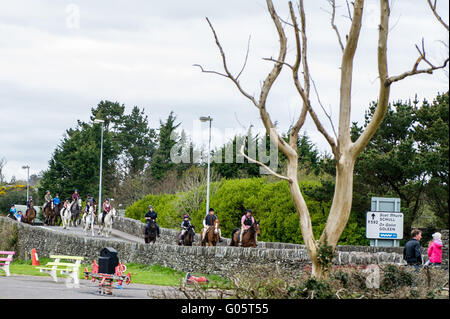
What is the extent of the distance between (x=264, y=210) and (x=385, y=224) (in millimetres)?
19723

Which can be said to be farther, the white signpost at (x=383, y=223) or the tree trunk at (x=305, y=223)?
the white signpost at (x=383, y=223)

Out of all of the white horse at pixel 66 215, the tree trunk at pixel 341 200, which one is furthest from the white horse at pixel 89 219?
the tree trunk at pixel 341 200

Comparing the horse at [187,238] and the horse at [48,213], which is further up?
the horse at [48,213]

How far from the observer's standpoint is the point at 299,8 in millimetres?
13641

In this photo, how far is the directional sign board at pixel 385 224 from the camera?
24.2 m

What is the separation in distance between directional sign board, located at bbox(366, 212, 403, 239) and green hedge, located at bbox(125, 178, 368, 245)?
11.2 m

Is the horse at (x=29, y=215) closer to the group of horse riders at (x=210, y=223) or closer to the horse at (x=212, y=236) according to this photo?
the group of horse riders at (x=210, y=223)

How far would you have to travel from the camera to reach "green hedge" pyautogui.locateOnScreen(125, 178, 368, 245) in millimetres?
37781

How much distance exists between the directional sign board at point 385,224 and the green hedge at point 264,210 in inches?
440

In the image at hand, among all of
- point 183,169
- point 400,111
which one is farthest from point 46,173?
point 400,111

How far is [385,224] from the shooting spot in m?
24.3

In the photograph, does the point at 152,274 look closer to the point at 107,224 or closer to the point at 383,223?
the point at 383,223
